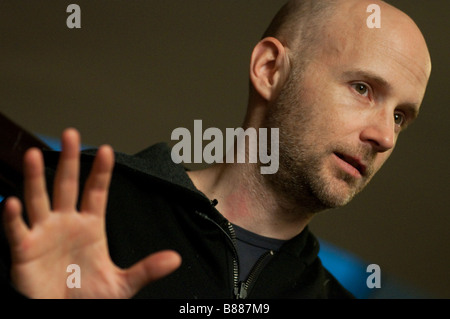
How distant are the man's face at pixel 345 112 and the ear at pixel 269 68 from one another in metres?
0.08

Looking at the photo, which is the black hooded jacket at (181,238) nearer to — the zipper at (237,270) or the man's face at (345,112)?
the zipper at (237,270)

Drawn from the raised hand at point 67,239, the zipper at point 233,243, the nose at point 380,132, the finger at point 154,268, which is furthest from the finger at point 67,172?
the nose at point 380,132

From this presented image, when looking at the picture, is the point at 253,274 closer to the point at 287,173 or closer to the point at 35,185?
the point at 287,173

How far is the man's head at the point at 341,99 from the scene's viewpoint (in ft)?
4.21

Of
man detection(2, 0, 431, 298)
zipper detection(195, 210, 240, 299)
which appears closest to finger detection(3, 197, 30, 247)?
man detection(2, 0, 431, 298)

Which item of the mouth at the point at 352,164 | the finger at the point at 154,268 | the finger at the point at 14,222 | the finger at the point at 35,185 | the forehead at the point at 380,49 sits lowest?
the finger at the point at 154,268

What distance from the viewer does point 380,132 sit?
1.27 m

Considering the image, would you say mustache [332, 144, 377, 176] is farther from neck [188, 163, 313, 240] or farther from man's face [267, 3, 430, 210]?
neck [188, 163, 313, 240]

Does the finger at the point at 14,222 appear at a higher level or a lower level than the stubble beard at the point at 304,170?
lower
